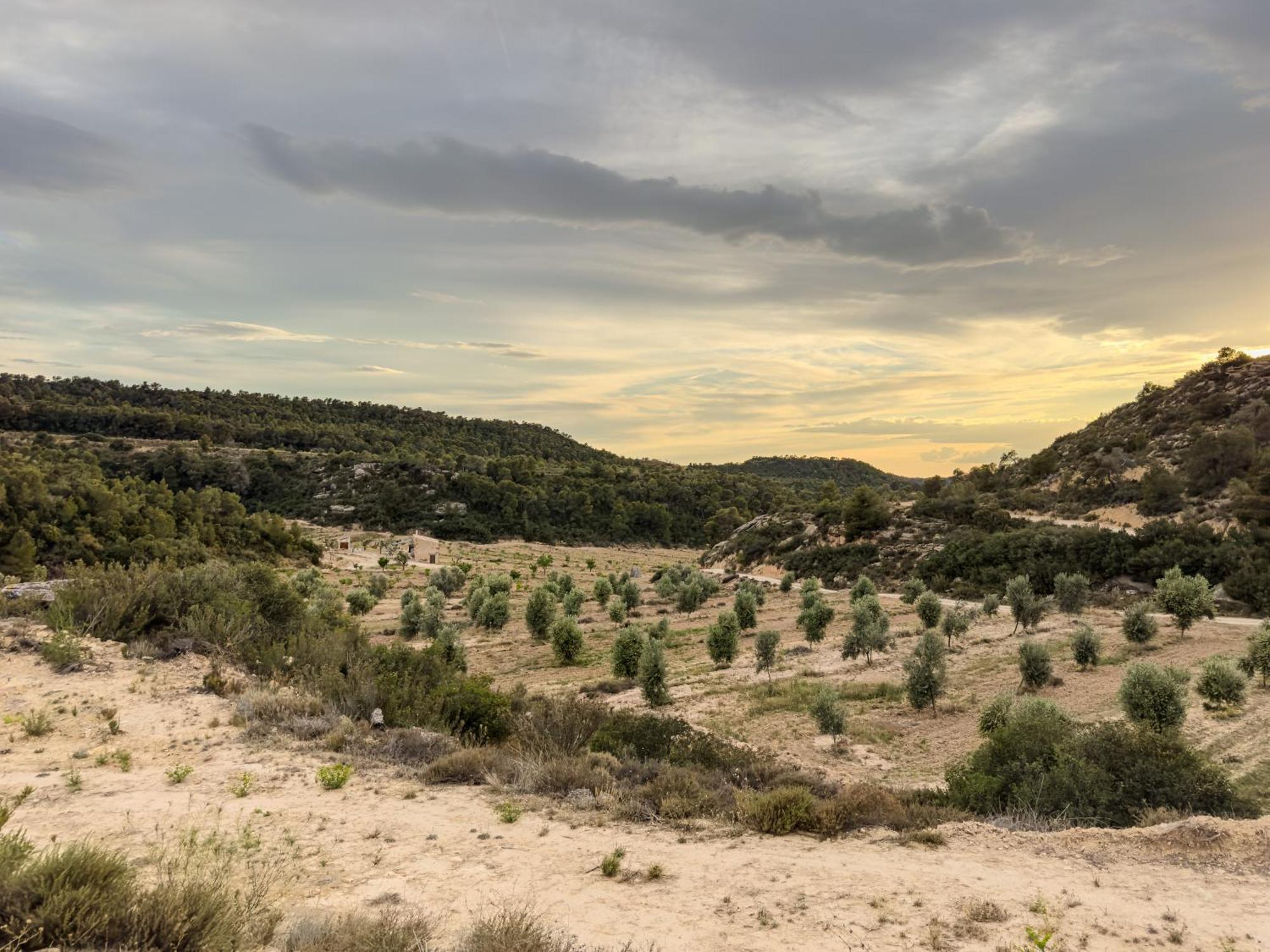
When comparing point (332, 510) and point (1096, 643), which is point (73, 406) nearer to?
point (332, 510)

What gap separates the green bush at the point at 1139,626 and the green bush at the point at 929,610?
7419 mm

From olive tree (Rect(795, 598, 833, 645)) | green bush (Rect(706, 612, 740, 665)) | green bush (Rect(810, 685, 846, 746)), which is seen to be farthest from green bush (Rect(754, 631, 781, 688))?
green bush (Rect(810, 685, 846, 746))

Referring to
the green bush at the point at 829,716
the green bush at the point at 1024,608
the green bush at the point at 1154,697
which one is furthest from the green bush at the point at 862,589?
the green bush at the point at 1154,697

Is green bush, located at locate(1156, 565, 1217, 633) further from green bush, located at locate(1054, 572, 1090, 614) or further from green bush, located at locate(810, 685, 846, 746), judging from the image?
green bush, located at locate(810, 685, 846, 746)

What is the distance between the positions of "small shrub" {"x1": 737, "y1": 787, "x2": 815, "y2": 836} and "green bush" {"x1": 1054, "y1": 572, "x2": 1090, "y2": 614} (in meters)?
27.7

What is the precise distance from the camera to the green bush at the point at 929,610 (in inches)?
1139

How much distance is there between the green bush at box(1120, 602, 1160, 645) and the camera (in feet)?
71.4

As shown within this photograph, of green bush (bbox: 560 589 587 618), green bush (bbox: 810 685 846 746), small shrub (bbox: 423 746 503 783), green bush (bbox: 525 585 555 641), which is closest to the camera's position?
small shrub (bbox: 423 746 503 783)

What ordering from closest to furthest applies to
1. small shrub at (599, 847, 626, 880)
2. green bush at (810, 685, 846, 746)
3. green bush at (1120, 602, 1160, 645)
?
small shrub at (599, 847, 626, 880), green bush at (810, 685, 846, 746), green bush at (1120, 602, 1160, 645)

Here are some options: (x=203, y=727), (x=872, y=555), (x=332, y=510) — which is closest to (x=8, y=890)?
(x=203, y=727)

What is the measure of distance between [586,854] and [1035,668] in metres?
16.7

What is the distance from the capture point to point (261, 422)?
398ft

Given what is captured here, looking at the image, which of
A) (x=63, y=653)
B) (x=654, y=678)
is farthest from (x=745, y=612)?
(x=63, y=653)

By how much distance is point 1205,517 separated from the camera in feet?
141
